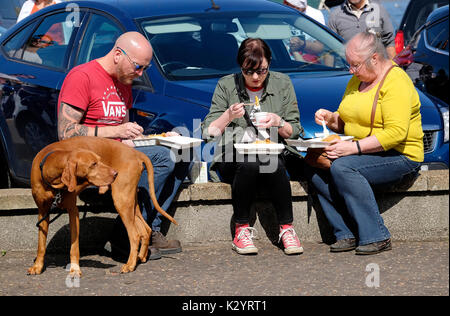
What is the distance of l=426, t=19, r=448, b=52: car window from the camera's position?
31.3 ft

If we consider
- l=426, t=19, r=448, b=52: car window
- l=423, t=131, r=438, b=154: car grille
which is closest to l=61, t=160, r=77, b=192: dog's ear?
l=423, t=131, r=438, b=154: car grille

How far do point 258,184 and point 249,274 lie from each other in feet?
2.89

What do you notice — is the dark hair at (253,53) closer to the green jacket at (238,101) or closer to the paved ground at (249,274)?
the green jacket at (238,101)

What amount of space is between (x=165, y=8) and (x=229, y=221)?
2.14 m

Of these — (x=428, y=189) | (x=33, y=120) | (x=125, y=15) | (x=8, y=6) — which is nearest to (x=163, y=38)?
(x=125, y=15)

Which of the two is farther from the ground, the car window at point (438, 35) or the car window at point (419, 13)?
the car window at point (419, 13)

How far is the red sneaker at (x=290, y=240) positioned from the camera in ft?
19.5

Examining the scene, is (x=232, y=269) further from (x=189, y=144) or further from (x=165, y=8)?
(x=165, y=8)

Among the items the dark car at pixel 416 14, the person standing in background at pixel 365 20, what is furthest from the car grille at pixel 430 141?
the dark car at pixel 416 14

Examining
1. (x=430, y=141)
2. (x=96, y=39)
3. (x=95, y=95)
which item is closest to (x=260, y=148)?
(x=95, y=95)

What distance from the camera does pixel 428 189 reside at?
6305mm

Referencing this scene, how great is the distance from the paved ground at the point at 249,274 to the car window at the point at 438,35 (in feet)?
13.0

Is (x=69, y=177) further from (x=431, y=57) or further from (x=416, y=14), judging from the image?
(x=416, y=14)

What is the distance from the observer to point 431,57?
30.9ft
